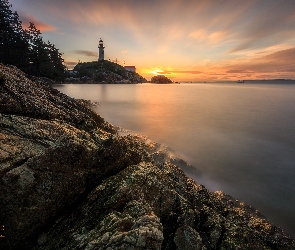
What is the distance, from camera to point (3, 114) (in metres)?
5.41

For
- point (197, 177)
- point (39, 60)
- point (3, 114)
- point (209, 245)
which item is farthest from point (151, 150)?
point (39, 60)

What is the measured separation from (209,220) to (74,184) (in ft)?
15.5

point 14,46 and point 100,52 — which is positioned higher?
point 100,52

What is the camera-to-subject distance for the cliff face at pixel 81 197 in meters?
4.34

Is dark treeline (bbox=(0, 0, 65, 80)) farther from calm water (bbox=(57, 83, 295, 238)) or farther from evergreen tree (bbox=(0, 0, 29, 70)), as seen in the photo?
calm water (bbox=(57, 83, 295, 238))

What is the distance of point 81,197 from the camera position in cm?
563

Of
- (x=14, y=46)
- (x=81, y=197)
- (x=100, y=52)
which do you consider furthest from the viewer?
(x=100, y=52)

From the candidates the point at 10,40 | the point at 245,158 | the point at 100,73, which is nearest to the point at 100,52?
the point at 100,73

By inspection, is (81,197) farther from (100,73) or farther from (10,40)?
(100,73)

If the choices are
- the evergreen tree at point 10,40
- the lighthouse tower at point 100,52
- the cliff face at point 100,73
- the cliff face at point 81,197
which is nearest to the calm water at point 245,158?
the cliff face at point 81,197

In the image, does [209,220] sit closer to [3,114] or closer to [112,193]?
[112,193]

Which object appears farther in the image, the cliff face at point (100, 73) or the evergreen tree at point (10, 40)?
the cliff face at point (100, 73)

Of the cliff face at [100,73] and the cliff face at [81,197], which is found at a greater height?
the cliff face at [100,73]

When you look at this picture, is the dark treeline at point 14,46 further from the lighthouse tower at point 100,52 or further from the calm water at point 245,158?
the lighthouse tower at point 100,52
